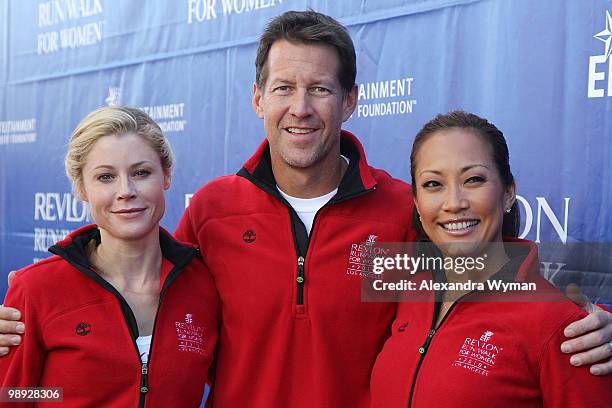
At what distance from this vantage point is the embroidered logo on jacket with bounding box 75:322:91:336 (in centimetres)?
157

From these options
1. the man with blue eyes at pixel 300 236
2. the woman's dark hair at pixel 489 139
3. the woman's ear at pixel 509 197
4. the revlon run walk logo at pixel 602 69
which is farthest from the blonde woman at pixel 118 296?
the revlon run walk logo at pixel 602 69

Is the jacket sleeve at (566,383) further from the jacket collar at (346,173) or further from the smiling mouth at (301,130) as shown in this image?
the smiling mouth at (301,130)

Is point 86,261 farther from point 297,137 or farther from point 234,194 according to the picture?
point 297,137

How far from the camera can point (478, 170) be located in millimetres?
1535

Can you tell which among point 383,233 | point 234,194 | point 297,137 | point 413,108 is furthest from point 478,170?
point 413,108

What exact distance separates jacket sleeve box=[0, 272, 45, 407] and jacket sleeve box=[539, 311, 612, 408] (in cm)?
103

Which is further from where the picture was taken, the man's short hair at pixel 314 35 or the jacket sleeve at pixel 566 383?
the man's short hair at pixel 314 35

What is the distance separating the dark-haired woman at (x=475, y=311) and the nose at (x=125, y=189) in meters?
0.65

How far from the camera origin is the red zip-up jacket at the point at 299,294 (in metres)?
1.73

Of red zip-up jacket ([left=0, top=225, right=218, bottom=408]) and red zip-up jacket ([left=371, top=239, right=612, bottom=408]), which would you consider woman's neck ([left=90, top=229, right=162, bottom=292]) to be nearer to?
red zip-up jacket ([left=0, top=225, right=218, bottom=408])

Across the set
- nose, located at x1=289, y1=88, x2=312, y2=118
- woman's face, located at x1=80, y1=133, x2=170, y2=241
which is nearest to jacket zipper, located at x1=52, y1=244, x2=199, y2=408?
woman's face, located at x1=80, y1=133, x2=170, y2=241

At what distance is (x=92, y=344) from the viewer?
1556mm

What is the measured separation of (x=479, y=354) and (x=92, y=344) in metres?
0.81

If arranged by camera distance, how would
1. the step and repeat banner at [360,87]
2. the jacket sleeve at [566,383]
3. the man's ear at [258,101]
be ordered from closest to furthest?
the jacket sleeve at [566,383]
the man's ear at [258,101]
the step and repeat banner at [360,87]
